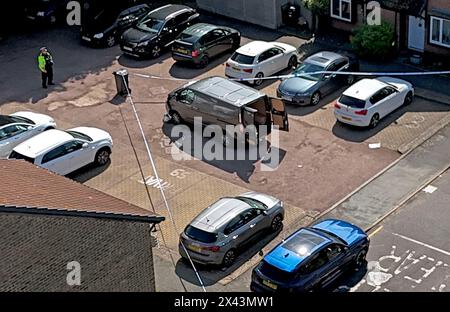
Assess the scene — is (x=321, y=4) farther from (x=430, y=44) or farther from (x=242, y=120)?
(x=242, y=120)

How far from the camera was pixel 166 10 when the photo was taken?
41.6 meters

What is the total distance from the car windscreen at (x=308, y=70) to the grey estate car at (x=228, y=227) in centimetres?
843

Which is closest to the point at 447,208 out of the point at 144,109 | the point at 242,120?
the point at 242,120

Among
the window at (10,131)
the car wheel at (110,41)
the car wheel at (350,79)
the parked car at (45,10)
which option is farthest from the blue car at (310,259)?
the parked car at (45,10)

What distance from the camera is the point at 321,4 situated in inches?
1585

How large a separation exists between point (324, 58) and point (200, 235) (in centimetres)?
1187

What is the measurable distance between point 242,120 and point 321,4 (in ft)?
31.6

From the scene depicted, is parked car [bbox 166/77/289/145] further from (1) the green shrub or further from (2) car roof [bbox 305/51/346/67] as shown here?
(1) the green shrub

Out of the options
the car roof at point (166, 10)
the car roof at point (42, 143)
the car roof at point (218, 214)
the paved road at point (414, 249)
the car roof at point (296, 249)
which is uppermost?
the car roof at point (166, 10)

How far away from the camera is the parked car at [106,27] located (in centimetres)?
4169

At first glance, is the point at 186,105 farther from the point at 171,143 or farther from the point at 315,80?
the point at 315,80

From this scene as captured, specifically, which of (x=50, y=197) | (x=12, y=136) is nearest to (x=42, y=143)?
(x=12, y=136)

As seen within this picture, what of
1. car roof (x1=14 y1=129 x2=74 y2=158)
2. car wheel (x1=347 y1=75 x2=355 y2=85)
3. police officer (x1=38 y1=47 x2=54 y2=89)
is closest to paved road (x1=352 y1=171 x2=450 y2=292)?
car wheel (x1=347 y1=75 x2=355 y2=85)

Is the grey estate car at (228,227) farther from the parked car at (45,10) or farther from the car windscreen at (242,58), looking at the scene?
the parked car at (45,10)
